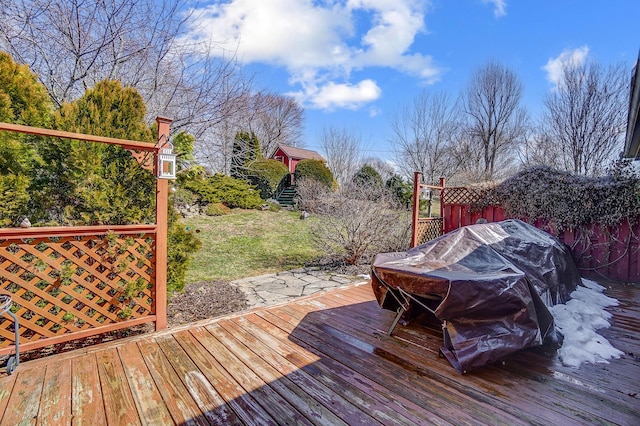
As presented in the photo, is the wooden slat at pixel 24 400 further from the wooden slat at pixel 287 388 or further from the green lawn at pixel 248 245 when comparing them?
the green lawn at pixel 248 245

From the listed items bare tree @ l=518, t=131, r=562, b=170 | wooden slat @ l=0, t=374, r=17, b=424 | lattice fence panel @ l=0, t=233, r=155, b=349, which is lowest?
wooden slat @ l=0, t=374, r=17, b=424

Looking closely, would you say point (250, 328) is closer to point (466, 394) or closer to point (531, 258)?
point (466, 394)

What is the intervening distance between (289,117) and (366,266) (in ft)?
61.3

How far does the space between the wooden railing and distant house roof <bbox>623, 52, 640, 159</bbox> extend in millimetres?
4453

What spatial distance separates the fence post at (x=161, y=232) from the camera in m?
2.63

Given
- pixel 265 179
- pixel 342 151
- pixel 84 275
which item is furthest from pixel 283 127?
pixel 84 275

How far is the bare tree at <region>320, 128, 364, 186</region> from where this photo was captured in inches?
671

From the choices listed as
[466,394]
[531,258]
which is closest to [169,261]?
[466,394]

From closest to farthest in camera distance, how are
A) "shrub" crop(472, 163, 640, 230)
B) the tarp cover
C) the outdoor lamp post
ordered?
the tarp cover < the outdoor lamp post < "shrub" crop(472, 163, 640, 230)

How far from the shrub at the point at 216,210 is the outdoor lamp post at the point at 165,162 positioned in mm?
7502

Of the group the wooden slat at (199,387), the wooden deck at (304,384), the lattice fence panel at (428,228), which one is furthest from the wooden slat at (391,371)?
the lattice fence panel at (428,228)

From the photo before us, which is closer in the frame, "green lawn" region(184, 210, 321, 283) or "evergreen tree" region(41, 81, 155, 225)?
"evergreen tree" region(41, 81, 155, 225)

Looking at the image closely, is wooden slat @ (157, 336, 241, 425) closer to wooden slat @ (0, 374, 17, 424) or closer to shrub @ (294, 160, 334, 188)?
wooden slat @ (0, 374, 17, 424)

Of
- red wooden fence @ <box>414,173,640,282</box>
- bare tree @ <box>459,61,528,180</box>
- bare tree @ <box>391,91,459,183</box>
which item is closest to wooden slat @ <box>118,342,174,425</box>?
red wooden fence @ <box>414,173,640,282</box>
